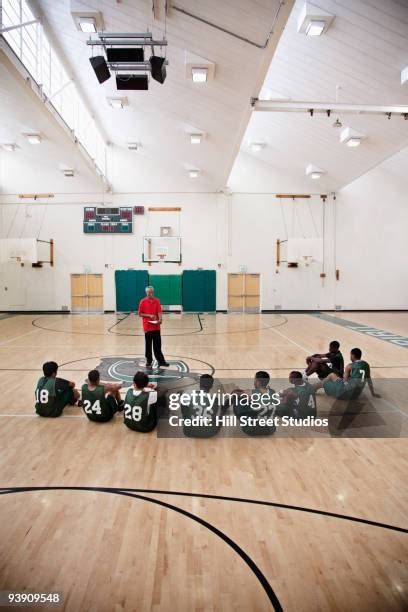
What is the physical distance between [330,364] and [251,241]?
1253cm

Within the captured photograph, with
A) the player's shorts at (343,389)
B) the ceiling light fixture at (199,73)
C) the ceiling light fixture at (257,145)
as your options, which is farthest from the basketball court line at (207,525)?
the ceiling light fixture at (257,145)

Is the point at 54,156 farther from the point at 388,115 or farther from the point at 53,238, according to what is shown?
the point at 388,115

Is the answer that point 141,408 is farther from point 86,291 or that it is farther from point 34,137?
point 86,291

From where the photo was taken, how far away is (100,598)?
2.38 meters

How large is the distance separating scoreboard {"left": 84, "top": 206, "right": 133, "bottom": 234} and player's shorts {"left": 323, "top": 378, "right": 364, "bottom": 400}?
14.4 meters

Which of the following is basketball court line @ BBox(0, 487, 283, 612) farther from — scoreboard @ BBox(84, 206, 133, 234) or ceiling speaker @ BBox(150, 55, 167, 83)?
scoreboard @ BBox(84, 206, 133, 234)

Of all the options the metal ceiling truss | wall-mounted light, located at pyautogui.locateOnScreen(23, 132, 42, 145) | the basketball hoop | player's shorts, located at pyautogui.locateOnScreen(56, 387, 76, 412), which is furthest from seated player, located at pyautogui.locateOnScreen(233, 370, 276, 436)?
the basketball hoop

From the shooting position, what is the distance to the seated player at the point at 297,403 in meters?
5.05

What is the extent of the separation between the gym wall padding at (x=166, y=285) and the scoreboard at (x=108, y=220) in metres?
2.38

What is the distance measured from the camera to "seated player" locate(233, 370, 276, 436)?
187 inches

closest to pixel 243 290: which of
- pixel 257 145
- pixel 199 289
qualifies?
pixel 199 289

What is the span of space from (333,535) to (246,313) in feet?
53.5

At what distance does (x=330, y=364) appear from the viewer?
698 centimetres

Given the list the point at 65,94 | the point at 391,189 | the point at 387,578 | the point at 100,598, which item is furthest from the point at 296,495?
the point at 391,189
